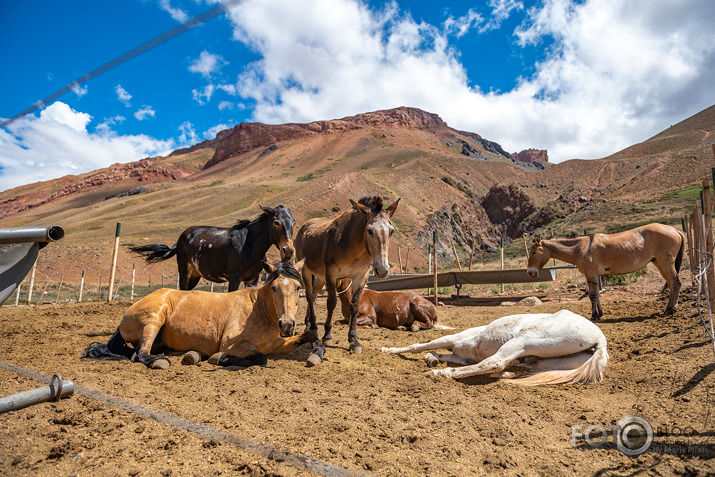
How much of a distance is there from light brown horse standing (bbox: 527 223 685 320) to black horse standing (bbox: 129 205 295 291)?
6.97 m

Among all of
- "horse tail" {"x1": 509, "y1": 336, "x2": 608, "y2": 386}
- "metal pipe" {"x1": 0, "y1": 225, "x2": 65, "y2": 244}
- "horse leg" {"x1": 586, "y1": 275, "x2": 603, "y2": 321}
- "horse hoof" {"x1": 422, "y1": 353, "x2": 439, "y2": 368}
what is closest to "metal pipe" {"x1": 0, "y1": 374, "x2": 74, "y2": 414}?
"metal pipe" {"x1": 0, "y1": 225, "x2": 65, "y2": 244}

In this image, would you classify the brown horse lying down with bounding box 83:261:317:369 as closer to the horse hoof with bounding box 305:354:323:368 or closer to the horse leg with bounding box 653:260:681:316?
the horse hoof with bounding box 305:354:323:368

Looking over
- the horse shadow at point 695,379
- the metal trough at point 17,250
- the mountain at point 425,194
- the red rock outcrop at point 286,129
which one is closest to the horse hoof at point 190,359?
the metal trough at point 17,250

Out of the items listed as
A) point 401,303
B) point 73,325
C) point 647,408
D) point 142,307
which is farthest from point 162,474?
point 401,303

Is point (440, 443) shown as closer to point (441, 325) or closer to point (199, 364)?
point (199, 364)

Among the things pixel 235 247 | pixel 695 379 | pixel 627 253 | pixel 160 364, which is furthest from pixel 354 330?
pixel 627 253

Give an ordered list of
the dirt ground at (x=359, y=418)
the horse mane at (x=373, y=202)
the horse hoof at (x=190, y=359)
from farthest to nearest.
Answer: the horse mane at (x=373, y=202) < the horse hoof at (x=190, y=359) < the dirt ground at (x=359, y=418)

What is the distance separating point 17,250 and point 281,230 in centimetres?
566

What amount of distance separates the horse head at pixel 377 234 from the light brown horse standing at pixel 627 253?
226 inches

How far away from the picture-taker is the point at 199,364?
4969 millimetres

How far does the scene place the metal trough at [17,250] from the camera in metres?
1.52

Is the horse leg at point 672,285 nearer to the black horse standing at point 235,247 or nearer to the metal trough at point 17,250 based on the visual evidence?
the black horse standing at point 235,247

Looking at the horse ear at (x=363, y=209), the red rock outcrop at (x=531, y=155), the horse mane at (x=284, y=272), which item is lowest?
the horse mane at (x=284, y=272)

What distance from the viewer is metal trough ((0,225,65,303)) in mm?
1521
